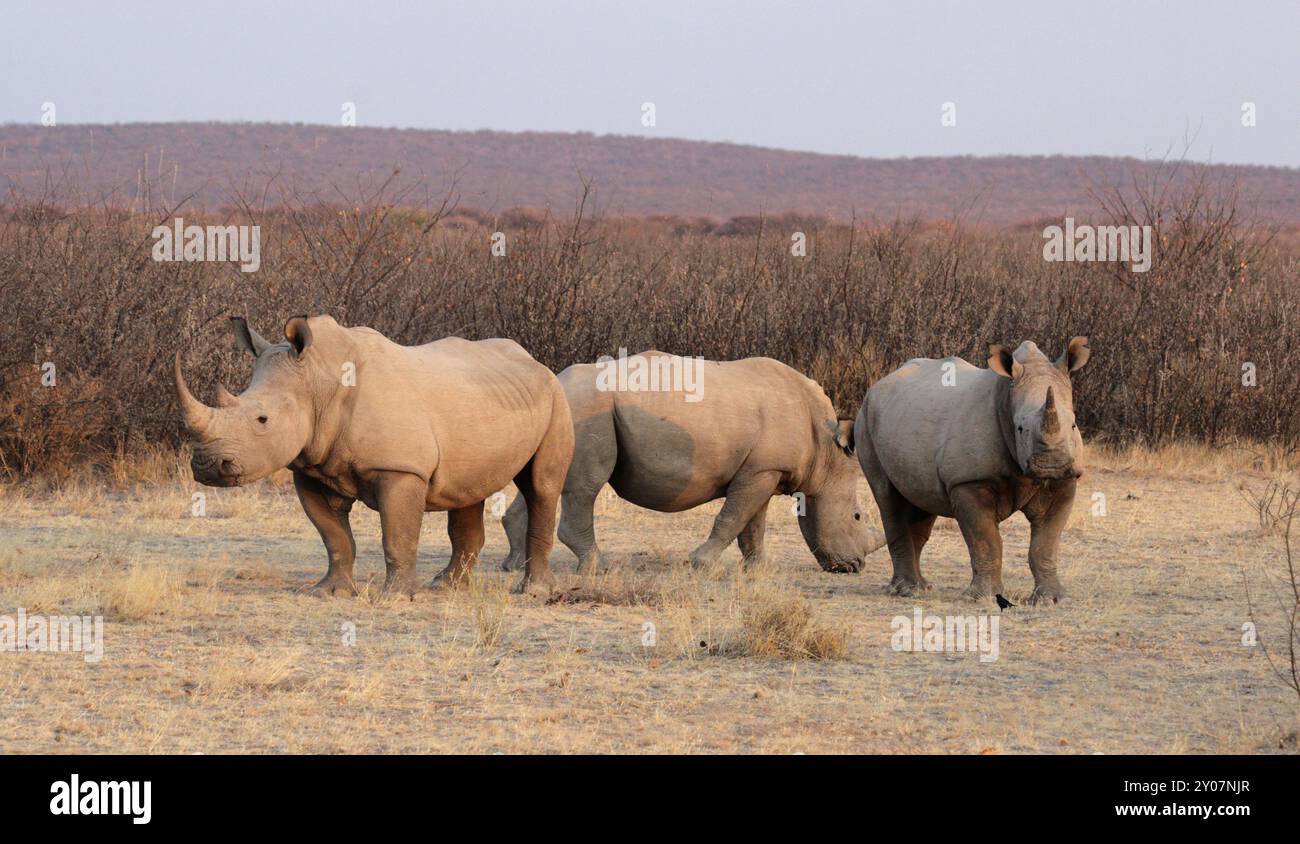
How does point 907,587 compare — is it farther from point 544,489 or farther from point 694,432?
point 544,489

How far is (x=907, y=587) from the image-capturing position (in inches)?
398

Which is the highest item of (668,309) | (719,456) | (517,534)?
Result: (668,309)

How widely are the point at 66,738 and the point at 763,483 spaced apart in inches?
220

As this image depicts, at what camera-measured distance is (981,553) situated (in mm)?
9430

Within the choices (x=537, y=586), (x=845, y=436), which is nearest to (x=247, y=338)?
(x=537, y=586)

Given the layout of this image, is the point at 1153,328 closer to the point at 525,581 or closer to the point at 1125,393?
the point at 1125,393

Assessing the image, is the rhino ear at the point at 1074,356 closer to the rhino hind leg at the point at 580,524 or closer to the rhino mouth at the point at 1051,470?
the rhino mouth at the point at 1051,470

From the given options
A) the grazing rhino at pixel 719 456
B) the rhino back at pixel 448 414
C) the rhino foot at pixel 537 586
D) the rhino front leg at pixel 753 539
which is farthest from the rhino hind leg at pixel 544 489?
the rhino front leg at pixel 753 539

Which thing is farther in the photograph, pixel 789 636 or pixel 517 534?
pixel 517 534

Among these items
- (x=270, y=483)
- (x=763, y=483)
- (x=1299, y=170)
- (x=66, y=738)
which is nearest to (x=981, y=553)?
(x=763, y=483)

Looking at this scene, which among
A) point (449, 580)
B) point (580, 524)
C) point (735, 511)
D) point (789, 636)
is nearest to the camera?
point (789, 636)

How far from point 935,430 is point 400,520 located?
3157mm

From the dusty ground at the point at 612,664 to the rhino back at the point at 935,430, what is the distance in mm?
730
